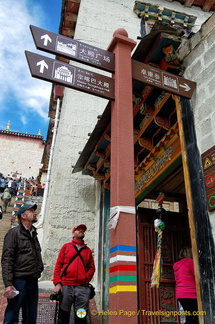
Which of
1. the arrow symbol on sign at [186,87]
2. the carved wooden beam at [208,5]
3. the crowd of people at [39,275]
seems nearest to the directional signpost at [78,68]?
the arrow symbol on sign at [186,87]

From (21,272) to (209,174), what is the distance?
1983 millimetres

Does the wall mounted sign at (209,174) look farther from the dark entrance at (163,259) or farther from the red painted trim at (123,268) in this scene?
the dark entrance at (163,259)

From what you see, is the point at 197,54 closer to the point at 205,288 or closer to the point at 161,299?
the point at 205,288

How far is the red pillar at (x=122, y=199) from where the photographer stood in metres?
2.04

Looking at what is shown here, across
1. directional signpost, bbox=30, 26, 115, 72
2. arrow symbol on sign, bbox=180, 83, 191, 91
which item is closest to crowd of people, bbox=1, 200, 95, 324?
directional signpost, bbox=30, 26, 115, 72

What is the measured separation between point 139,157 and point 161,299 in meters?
2.24

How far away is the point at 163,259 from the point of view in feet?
15.3

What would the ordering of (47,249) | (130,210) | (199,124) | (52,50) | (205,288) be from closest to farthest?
(130,210) < (205,288) < (52,50) < (199,124) < (47,249)

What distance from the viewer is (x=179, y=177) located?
199 inches

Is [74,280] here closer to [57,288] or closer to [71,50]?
[57,288]

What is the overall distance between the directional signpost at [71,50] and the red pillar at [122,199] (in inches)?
4.3

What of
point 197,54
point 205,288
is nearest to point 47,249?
point 205,288

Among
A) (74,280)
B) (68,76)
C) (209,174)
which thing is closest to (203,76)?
(209,174)

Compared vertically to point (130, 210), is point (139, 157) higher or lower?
higher
